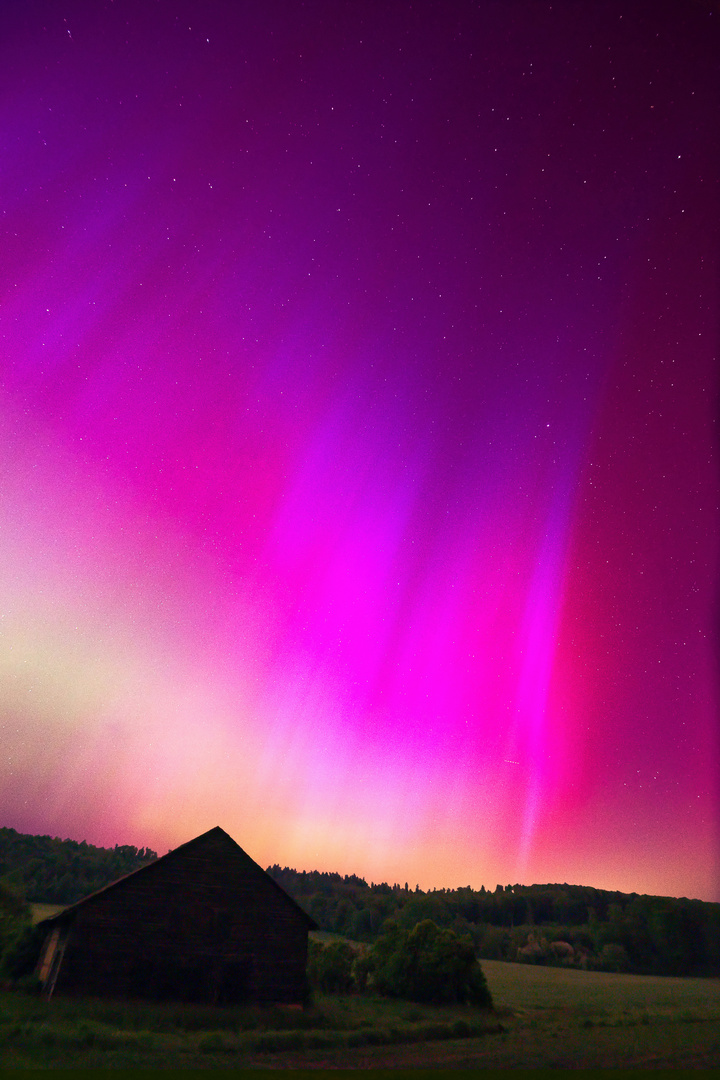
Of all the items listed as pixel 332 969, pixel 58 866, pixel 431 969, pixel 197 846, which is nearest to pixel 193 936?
pixel 197 846

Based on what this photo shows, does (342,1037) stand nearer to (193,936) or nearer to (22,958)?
(193,936)

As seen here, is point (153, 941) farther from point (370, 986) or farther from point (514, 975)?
point (514, 975)

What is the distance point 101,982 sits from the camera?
2695 centimetres

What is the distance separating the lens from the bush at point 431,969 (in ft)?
125

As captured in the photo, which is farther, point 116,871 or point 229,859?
point 116,871

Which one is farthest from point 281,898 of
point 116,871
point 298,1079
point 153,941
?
point 116,871

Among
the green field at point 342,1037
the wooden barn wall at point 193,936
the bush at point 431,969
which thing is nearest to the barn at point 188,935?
the wooden barn wall at point 193,936

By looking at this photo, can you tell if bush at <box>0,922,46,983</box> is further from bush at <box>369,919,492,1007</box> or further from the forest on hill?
the forest on hill

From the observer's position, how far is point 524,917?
121 m

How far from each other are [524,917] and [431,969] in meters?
97.6

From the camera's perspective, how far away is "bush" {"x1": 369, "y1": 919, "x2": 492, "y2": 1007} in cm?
3806

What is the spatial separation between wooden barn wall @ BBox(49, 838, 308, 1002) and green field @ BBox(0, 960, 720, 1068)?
1337 mm

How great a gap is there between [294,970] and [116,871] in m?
93.9

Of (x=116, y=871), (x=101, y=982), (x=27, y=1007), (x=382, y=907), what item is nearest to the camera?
(x=27, y=1007)
